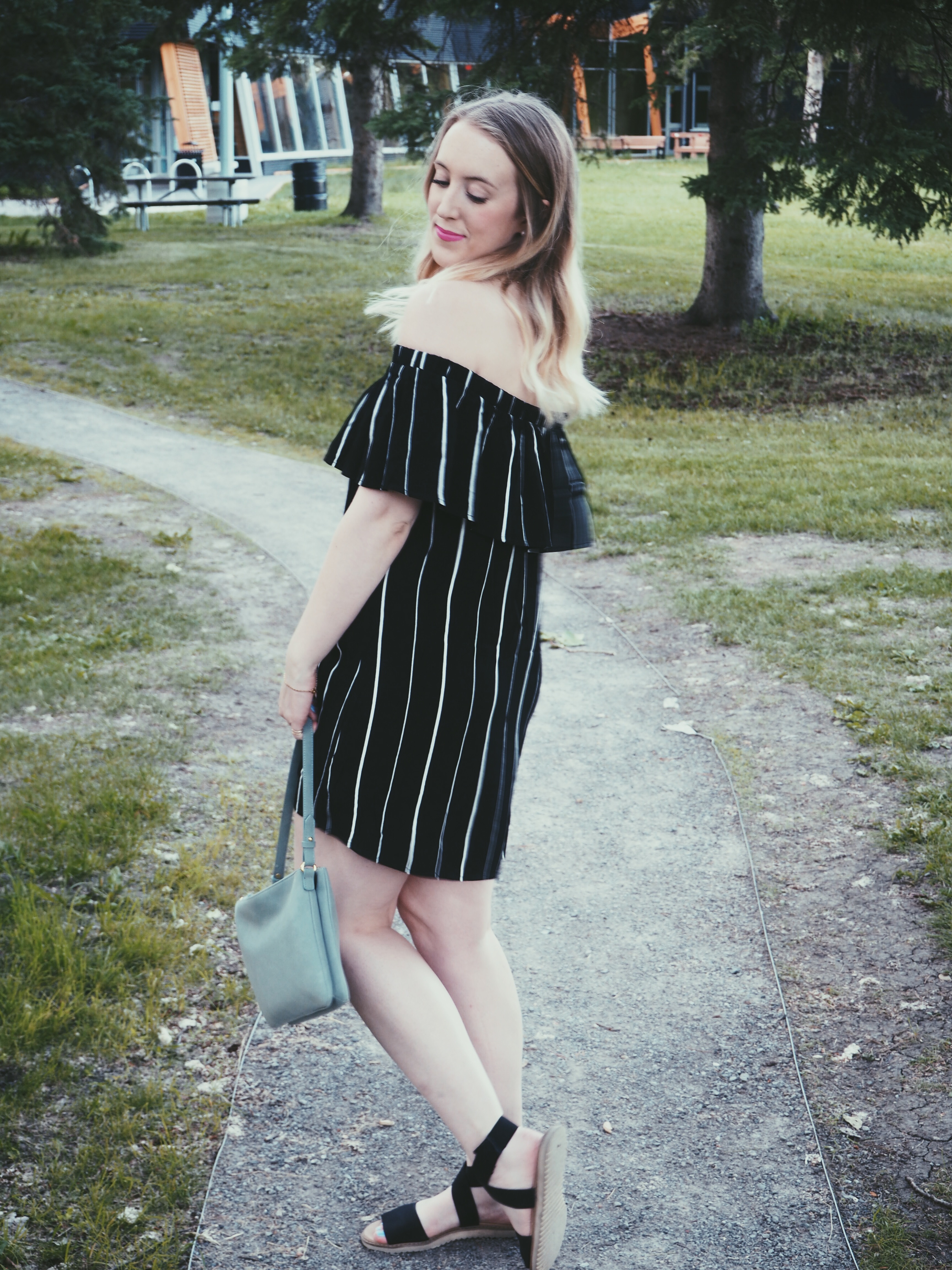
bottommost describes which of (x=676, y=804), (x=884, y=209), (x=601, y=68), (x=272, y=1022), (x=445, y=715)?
(x=676, y=804)

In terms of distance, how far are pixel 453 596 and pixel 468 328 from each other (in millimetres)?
457

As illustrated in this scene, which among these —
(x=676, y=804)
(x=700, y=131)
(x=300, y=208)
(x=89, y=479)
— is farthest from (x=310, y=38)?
(x=700, y=131)

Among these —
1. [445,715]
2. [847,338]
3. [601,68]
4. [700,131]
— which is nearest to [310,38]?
[601,68]

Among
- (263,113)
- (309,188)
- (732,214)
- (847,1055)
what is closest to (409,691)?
(847,1055)

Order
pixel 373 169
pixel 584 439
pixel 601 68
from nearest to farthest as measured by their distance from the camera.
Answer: pixel 584 439, pixel 601 68, pixel 373 169

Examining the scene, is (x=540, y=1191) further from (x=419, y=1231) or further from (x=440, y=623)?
(x=440, y=623)

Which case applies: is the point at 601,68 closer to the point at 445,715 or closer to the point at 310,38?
the point at 310,38

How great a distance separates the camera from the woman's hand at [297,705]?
7.34 feet

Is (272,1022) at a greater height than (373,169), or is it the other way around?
(373,169)

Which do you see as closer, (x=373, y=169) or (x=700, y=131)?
(x=373, y=169)

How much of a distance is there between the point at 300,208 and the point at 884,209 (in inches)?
735

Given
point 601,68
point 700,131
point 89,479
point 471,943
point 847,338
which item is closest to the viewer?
point 471,943

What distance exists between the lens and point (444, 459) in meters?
2.10

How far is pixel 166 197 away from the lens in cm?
2734
